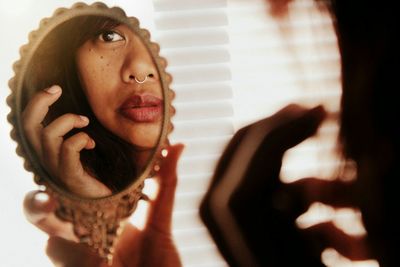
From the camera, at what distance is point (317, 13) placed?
34.2 inches

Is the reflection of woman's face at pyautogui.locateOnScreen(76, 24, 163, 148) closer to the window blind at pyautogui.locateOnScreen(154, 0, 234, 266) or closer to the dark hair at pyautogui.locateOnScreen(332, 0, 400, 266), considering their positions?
the window blind at pyautogui.locateOnScreen(154, 0, 234, 266)

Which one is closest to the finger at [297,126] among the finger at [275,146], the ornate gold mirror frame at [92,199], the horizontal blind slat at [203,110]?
the finger at [275,146]

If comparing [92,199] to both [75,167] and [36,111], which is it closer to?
[75,167]

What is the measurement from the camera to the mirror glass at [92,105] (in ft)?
2.57

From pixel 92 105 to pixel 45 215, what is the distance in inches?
7.8

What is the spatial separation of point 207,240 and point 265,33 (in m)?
0.38

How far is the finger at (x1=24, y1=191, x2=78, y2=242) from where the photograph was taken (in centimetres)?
78

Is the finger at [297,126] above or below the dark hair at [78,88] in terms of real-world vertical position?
below

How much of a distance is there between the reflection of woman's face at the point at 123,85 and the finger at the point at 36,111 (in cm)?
6

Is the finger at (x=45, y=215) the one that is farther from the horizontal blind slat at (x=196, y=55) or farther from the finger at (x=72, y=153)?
the horizontal blind slat at (x=196, y=55)

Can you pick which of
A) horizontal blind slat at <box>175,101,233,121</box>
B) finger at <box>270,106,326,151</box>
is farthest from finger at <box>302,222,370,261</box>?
horizontal blind slat at <box>175,101,233,121</box>

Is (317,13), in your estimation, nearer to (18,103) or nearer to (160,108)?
(160,108)

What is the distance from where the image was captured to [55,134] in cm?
79

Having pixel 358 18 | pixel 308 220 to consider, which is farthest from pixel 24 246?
pixel 358 18
